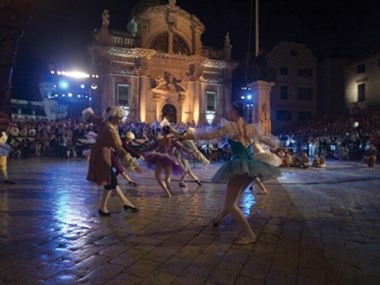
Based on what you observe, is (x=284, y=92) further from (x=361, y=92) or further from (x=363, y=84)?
(x=363, y=84)

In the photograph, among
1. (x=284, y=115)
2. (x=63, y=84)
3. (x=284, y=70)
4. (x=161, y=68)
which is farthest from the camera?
(x=284, y=70)

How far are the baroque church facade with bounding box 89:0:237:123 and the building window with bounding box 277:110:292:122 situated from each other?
786 cm

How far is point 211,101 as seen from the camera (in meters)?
38.5

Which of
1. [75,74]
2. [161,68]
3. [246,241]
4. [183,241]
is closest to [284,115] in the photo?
[161,68]

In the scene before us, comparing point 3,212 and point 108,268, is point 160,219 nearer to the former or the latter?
point 108,268

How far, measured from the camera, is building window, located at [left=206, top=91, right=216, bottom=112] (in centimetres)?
3806

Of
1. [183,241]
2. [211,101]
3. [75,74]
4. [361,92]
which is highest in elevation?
[75,74]

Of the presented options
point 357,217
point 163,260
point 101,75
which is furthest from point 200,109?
point 163,260

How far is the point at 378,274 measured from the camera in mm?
3465

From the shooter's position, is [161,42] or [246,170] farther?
[161,42]

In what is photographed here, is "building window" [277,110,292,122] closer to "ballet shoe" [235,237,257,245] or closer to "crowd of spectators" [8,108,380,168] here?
"crowd of spectators" [8,108,380,168]

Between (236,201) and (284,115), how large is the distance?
39703 millimetres

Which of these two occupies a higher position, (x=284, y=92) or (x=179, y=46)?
(x=179, y=46)

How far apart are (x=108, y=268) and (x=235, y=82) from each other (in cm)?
4441
